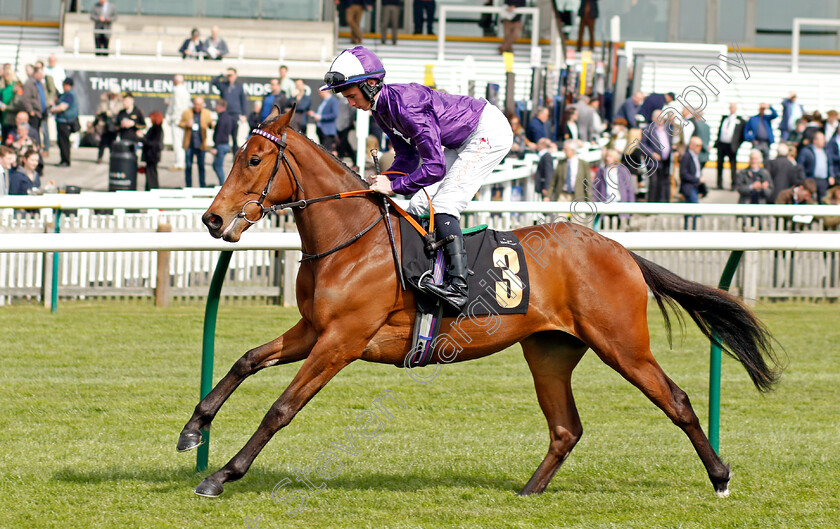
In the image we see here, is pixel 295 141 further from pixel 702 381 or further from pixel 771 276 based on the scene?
pixel 771 276

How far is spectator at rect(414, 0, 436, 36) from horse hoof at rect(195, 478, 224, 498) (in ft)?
80.7

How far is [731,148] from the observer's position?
62.6ft

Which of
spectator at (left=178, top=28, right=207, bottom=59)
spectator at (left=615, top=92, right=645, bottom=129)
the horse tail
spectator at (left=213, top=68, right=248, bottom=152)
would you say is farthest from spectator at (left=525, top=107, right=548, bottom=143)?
the horse tail

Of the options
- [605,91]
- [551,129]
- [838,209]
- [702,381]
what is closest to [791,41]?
[605,91]

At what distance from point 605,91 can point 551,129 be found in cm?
271

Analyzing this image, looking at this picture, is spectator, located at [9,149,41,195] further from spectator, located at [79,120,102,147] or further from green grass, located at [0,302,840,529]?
spectator, located at [79,120,102,147]

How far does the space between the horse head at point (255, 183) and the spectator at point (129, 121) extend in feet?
40.8

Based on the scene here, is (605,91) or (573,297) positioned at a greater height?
(605,91)

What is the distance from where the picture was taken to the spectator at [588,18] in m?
26.8

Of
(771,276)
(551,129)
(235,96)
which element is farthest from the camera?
(551,129)

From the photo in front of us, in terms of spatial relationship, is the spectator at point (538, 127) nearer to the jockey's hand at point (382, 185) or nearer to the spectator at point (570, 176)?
the spectator at point (570, 176)

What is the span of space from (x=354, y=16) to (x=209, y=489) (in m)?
23.5

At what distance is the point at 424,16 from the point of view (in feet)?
92.4


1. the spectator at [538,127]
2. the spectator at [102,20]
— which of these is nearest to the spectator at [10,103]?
the spectator at [102,20]
